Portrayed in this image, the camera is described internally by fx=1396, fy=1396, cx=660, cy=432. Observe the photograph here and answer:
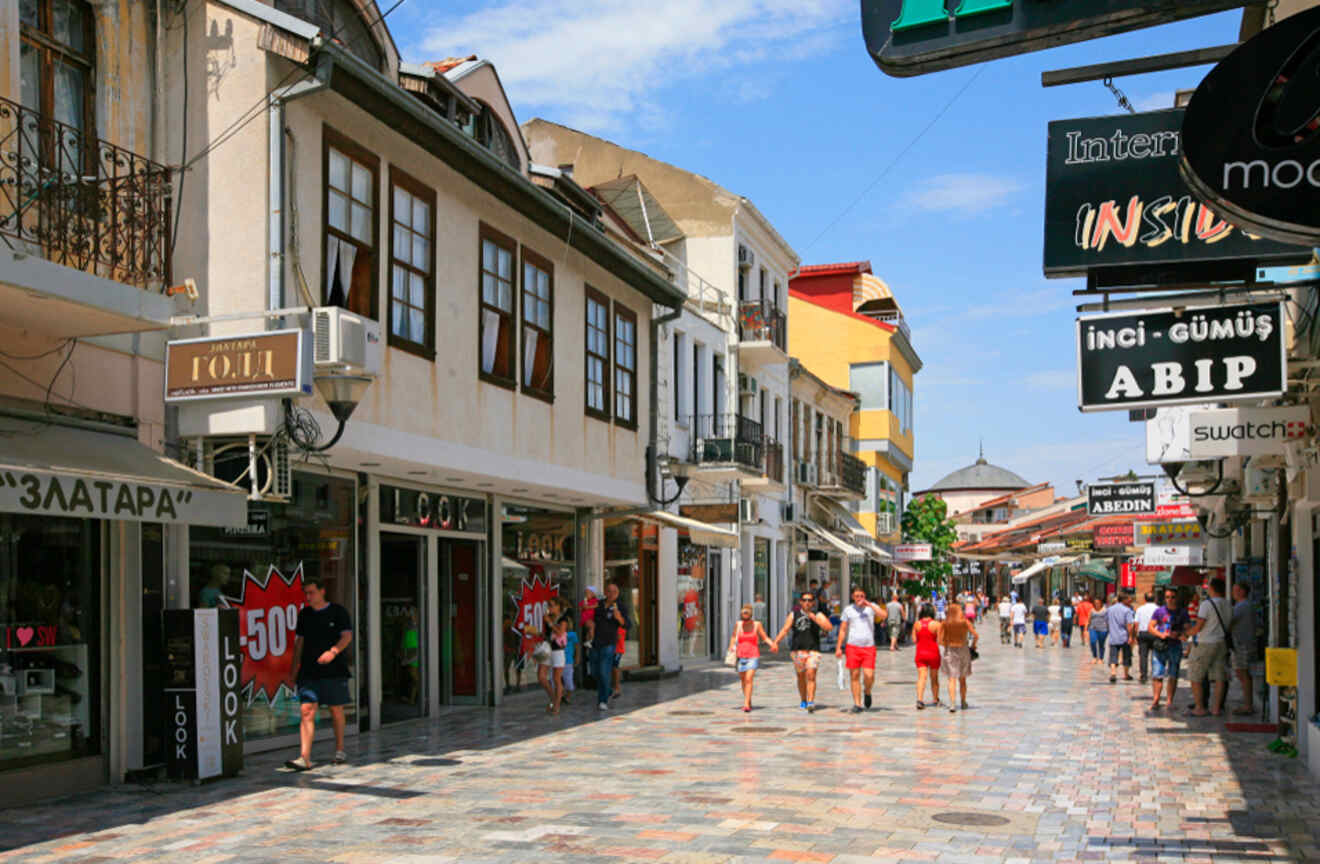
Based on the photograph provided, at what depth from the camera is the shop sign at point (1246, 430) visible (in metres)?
12.0

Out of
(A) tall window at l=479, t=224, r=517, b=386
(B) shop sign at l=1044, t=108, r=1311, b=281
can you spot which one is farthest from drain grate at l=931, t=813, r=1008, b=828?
(A) tall window at l=479, t=224, r=517, b=386

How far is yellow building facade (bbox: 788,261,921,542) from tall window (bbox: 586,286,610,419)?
2652 cm

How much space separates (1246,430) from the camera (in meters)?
12.2

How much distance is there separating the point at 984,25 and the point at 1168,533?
23995mm

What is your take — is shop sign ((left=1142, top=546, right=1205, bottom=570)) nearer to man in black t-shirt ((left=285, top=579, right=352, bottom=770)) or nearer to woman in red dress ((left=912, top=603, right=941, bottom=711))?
woman in red dress ((left=912, top=603, right=941, bottom=711))

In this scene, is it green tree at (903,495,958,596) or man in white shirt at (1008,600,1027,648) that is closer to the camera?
man in white shirt at (1008,600,1027,648)

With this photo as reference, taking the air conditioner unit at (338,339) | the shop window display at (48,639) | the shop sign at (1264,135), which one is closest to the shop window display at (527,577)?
the air conditioner unit at (338,339)

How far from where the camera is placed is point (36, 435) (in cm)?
1039

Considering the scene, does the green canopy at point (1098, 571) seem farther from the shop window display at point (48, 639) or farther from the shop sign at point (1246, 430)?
the shop window display at point (48, 639)

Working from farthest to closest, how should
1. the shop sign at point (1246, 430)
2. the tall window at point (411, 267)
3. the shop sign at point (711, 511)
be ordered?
the shop sign at point (711, 511) < the tall window at point (411, 267) < the shop sign at point (1246, 430)

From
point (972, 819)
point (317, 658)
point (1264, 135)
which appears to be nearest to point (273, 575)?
point (317, 658)

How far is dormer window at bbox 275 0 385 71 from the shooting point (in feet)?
45.3

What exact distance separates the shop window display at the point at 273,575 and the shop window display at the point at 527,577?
463 cm

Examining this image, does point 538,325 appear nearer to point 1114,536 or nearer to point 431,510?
point 431,510
